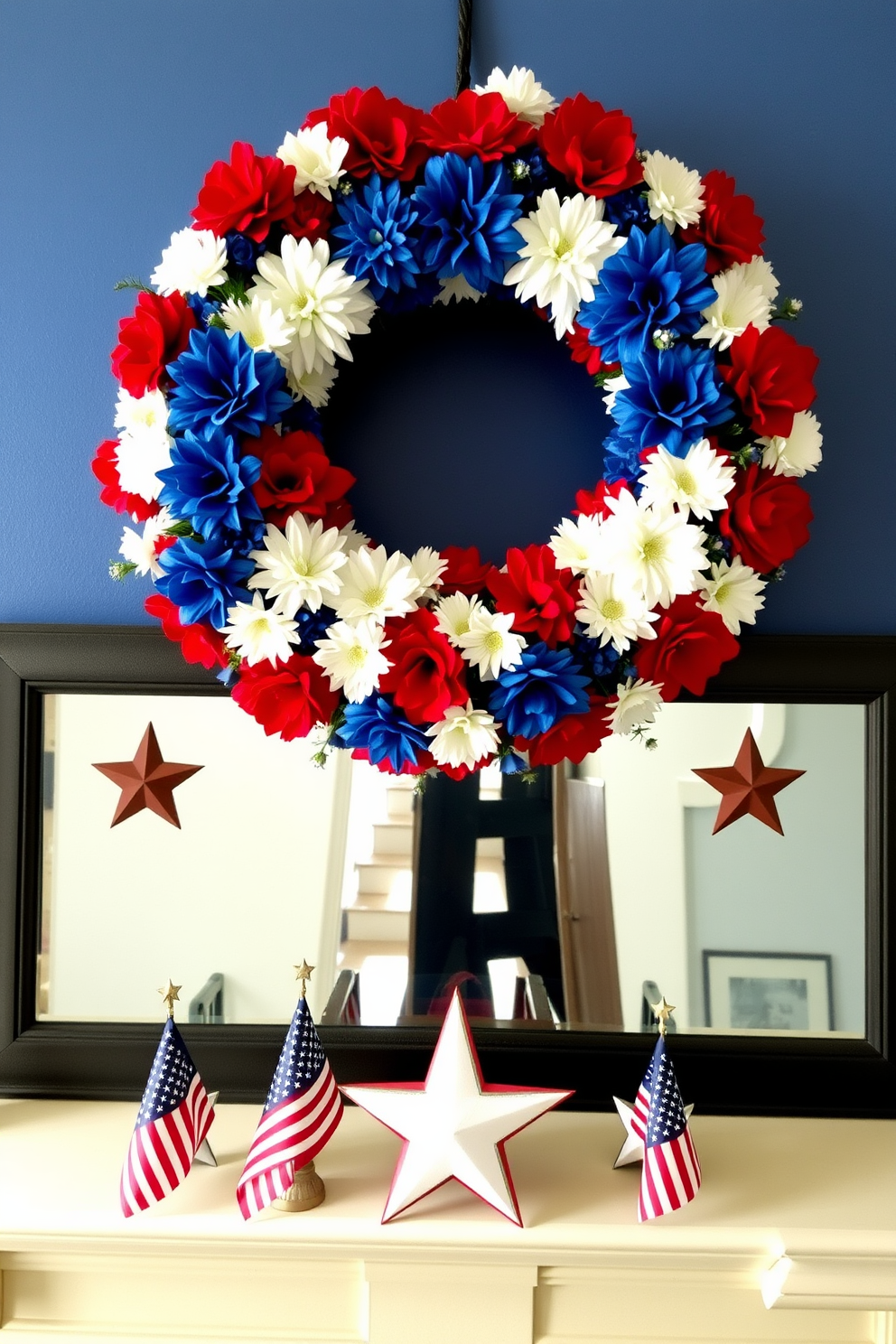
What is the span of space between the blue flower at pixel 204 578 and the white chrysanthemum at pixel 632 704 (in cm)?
42

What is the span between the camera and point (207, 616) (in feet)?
3.47

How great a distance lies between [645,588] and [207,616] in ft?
1.55

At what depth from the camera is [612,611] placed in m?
1.03

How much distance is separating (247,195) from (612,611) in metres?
0.61

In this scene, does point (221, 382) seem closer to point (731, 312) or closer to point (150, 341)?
point (150, 341)

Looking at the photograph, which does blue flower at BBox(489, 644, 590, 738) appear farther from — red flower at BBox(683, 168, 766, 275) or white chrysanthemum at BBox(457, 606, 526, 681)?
red flower at BBox(683, 168, 766, 275)

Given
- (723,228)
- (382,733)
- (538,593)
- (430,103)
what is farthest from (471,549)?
(430,103)

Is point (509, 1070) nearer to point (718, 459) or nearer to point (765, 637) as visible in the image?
point (765, 637)

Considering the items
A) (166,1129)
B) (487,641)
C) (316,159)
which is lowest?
(166,1129)

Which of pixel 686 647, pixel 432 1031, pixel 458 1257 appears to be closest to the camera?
pixel 458 1257

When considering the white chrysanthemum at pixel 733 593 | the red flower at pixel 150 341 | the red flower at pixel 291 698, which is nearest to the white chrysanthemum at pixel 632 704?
the white chrysanthemum at pixel 733 593

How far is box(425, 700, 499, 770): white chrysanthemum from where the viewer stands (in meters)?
1.01

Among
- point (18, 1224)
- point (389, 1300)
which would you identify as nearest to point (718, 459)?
point (389, 1300)

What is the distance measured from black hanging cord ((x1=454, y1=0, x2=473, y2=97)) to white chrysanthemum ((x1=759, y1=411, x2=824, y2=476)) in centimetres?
59
